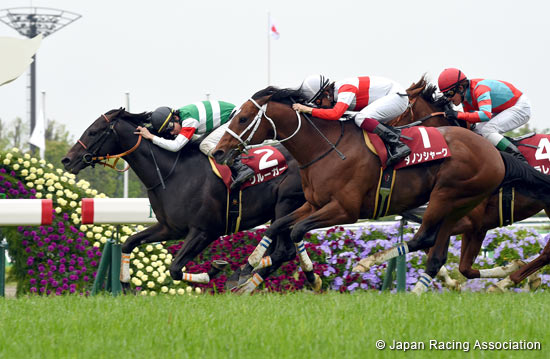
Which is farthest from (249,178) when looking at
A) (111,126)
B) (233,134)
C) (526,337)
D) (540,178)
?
(526,337)

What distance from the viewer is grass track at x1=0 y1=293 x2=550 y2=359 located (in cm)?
418

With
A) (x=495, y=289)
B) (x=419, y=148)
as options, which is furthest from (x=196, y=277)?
(x=495, y=289)

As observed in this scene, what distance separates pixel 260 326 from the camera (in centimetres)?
470

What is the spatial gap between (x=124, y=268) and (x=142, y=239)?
0.31 m

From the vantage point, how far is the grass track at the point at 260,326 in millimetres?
4184

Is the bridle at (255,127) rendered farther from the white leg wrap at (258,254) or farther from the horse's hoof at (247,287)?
the horse's hoof at (247,287)

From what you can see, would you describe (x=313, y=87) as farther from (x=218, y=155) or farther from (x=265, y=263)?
(x=265, y=263)

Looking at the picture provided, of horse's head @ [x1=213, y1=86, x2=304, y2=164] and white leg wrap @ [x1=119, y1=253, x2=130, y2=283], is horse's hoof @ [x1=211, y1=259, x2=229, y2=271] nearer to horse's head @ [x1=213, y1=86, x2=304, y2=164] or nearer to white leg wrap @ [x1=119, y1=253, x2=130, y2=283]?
white leg wrap @ [x1=119, y1=253, x2=130, y2=283]

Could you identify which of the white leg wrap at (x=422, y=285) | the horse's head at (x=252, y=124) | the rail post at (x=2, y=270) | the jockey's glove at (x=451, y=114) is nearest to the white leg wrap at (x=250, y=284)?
the horse's head at (x=252, y=124)

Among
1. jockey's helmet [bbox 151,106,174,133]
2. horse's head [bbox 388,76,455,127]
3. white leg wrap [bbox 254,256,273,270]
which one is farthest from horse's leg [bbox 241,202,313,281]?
jockey's helmet [bbox 151,106,174,133]

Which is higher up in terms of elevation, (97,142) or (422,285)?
(97,142)

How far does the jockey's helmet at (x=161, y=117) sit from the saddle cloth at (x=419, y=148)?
6.02ft

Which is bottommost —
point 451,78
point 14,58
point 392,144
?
point 392,144

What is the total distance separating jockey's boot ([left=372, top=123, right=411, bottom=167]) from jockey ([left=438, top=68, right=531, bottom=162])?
37.0 inches
